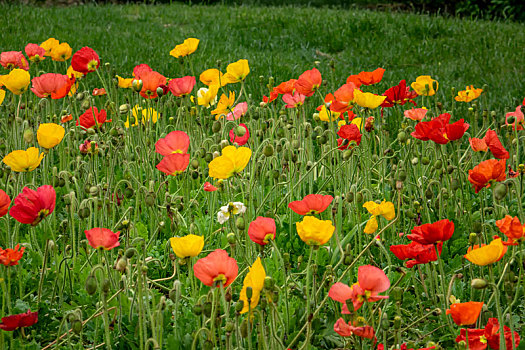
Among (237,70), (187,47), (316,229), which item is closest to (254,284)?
(316,229)

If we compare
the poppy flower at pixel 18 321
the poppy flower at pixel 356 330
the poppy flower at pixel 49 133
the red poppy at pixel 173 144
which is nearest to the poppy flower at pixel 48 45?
the poppy flower at pixel 49 133

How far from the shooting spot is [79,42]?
498 centimetres

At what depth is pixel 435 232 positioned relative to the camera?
1271 millimetres

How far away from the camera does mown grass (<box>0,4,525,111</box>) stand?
4.46m

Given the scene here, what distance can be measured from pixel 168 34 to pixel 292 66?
1.60 meters

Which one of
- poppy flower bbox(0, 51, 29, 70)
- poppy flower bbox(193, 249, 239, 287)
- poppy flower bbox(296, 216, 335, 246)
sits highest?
poppy flower bbox(0, 51, 29, 70)

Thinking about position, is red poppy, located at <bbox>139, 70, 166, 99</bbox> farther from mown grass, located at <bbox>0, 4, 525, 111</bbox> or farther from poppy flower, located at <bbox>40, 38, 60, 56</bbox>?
mown grass, located at <bbox>0, 4, 525, 111</bbox>

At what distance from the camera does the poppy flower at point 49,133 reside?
1.74 m

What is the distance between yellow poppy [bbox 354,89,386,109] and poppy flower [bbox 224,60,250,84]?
0.58 m

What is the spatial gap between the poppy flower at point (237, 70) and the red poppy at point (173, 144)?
0.53 meters

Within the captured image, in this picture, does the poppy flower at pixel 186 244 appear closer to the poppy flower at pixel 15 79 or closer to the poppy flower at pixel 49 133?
the poppy flower at pixel 49 133

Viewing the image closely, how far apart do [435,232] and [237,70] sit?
1.24 m

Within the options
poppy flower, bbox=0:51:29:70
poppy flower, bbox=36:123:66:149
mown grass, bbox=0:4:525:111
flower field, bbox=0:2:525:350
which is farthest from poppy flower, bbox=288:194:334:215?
mown grass, bbox=0:4:525:111

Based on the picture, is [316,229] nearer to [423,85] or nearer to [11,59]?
[423,85]
